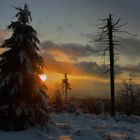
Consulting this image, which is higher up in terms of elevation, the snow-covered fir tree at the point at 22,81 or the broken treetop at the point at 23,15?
the broken treetop at the point at 23,15

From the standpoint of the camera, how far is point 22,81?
18.4 m

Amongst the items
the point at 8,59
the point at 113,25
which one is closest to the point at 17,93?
the point at 8,59

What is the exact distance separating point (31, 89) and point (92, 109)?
750 inches

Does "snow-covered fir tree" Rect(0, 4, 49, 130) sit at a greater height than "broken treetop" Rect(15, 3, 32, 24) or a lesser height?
lesser

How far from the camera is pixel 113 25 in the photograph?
108ft

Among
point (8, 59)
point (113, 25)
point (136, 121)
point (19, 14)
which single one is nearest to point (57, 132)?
point (8, 59)

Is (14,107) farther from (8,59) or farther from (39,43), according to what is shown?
(39,43)

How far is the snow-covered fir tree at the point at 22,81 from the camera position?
59.2 ft

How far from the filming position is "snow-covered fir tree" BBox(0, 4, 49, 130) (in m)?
18.0

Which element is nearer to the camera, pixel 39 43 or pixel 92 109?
pixel 39 43

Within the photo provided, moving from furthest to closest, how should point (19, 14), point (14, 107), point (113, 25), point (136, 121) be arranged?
point (113, 25), point (136, 121), point (19, 14), point (14, 107)

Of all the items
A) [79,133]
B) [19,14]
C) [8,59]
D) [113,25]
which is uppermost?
[113,25]

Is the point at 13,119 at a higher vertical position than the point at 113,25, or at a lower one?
lower

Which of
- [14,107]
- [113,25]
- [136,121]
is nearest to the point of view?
[14,107]
